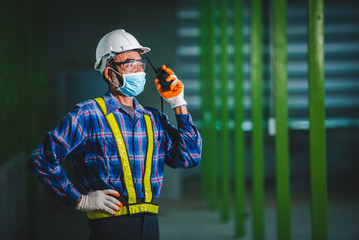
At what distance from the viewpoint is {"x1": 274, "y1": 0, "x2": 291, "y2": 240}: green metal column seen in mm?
4098

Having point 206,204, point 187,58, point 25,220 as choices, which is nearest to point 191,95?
point 187,58

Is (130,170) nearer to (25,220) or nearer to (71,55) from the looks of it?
(25,220)

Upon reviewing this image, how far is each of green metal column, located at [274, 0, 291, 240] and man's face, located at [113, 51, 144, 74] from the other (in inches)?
78.6

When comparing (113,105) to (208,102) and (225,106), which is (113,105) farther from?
(208,102)

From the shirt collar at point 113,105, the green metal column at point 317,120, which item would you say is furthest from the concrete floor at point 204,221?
the shirt collar at point 113,105

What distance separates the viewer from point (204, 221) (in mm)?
7004

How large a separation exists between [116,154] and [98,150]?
10 centimetres

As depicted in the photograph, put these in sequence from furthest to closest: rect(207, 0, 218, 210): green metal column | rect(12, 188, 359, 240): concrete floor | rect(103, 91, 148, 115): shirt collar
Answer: rect(207, 0, 218, 210): green metal column < rect(12, 188, 359, 240): concrete floor < rect(103, 91, 148, 115): shirt collar

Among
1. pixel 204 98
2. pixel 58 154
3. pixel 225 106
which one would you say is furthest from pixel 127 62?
pixel 204 98

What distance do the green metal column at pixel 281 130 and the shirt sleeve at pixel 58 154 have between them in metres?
2.36

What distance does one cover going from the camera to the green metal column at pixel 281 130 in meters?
4.10

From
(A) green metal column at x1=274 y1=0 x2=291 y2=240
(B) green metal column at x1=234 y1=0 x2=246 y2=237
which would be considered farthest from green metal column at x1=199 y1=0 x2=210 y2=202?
(A) green metal column at x1=274 y1=0 x2=291 y2=240

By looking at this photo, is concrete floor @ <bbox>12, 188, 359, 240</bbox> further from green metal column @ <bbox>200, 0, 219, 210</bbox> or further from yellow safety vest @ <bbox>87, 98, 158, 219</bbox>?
yellow safety vest @ <bbox>87, 98, 158, 219</bbox>

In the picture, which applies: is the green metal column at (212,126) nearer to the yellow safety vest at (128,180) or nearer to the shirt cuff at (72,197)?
the yellow safety vest at (128,180)
